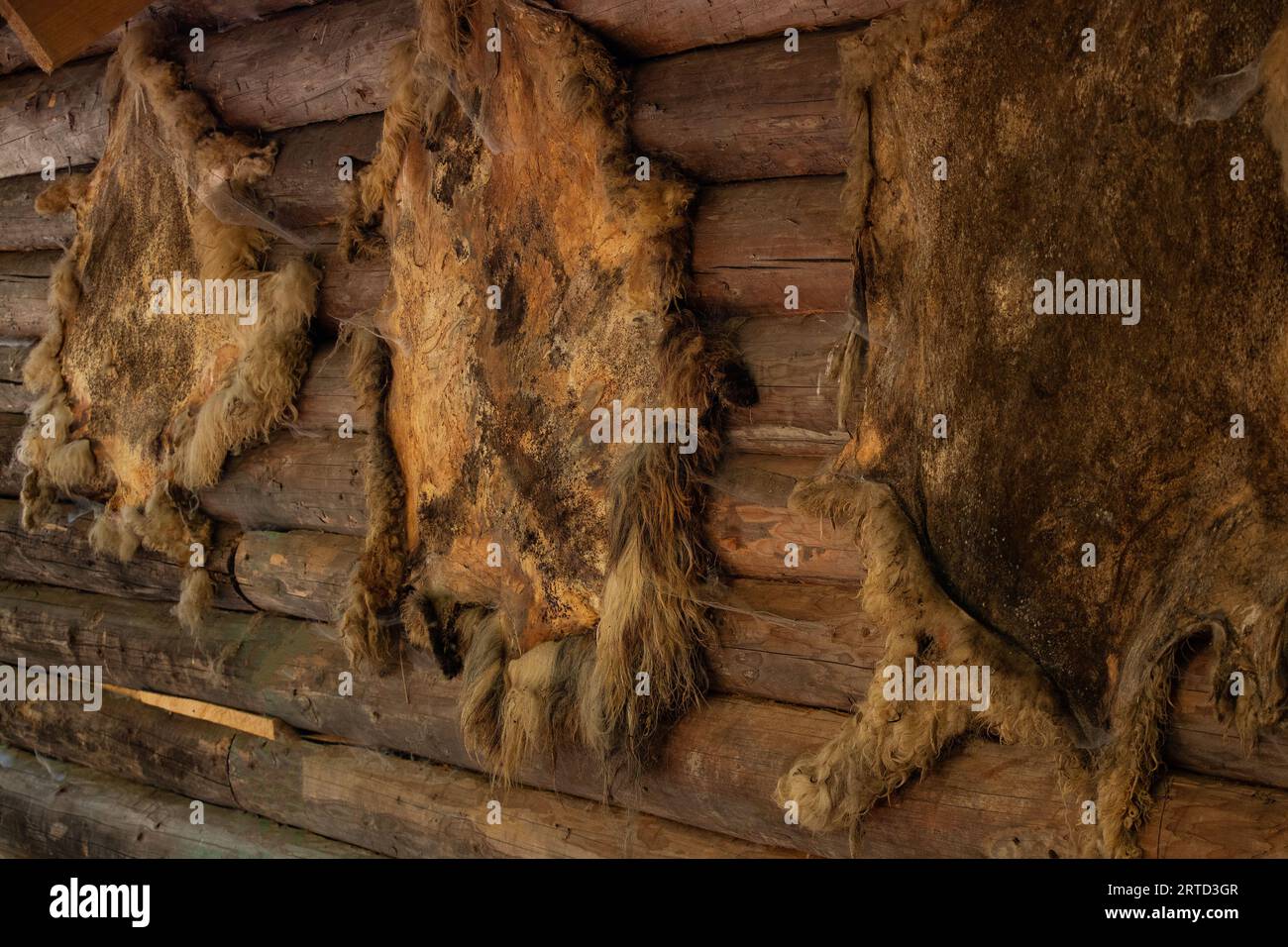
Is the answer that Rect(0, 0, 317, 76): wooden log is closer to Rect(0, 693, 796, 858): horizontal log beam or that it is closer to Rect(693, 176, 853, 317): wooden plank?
Rect(693, 176, 853, 317): wooden plank

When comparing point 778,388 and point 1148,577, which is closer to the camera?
point 1148,577

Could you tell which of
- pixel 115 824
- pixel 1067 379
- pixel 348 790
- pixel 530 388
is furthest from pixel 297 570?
pixel 1067 379

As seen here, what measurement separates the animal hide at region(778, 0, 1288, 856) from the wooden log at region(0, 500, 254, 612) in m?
2.33

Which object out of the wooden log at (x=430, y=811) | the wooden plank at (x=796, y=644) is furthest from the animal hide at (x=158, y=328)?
the wooden plank at (x=796, y=644)

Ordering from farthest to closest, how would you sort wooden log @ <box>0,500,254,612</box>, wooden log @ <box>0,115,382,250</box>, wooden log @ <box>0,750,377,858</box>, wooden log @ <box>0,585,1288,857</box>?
wooden log @ <box>0,500,254,612</box>, wooden log @ <box>0,750,377,858</box>, wooden log @ <box>0,115,382,250</box>, wooden log @ <box>0,585,1288,857</box>

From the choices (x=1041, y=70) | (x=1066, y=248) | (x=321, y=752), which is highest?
(x=1041, y=70)

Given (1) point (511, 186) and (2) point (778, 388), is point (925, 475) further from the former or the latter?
(1) point (511, 186)

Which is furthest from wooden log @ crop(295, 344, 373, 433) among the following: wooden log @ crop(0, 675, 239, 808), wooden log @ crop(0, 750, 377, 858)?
wooden log @ crop(0, 750, 377, 858)

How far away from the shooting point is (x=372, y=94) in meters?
3.62

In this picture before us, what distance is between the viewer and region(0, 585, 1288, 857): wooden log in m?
2.36

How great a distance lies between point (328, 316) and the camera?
3859 mm

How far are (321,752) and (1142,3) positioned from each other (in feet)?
10.1

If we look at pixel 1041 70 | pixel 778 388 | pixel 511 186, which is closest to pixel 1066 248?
pixel 1041 70

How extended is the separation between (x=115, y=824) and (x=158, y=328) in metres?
1.77
